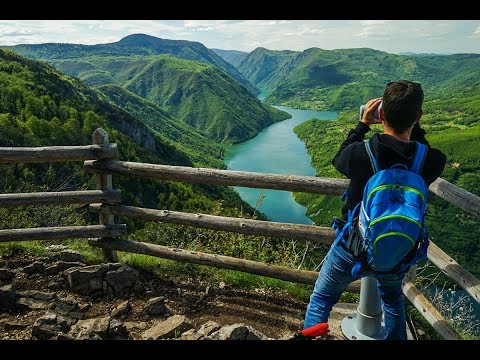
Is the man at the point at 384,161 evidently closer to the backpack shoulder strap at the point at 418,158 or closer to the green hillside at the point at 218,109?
the backpack shoulder strap at the point at 418,158

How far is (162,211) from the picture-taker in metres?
4.55

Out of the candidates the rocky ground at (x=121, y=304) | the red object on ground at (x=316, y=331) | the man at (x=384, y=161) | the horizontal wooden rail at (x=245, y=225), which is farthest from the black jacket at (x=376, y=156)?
the rocky ground at (x=121, y=304)

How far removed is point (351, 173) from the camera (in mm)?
2268

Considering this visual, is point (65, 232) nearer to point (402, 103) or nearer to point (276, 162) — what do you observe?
point (402, 103)

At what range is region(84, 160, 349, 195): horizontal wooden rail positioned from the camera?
12.6 feet

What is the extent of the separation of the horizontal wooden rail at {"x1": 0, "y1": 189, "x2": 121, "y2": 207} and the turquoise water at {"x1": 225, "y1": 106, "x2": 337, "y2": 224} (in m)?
33.0

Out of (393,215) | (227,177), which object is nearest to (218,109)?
(227,177)

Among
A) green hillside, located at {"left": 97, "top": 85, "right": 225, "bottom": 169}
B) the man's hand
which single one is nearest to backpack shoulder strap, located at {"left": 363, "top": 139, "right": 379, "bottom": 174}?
the man's hand

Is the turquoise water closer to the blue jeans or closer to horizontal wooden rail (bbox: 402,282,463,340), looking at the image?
horizontal wooden rail (bbox: 402,282,463,340)

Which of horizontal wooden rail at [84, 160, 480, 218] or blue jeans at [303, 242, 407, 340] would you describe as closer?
blue jeans at [303, 242, 407, 340]
